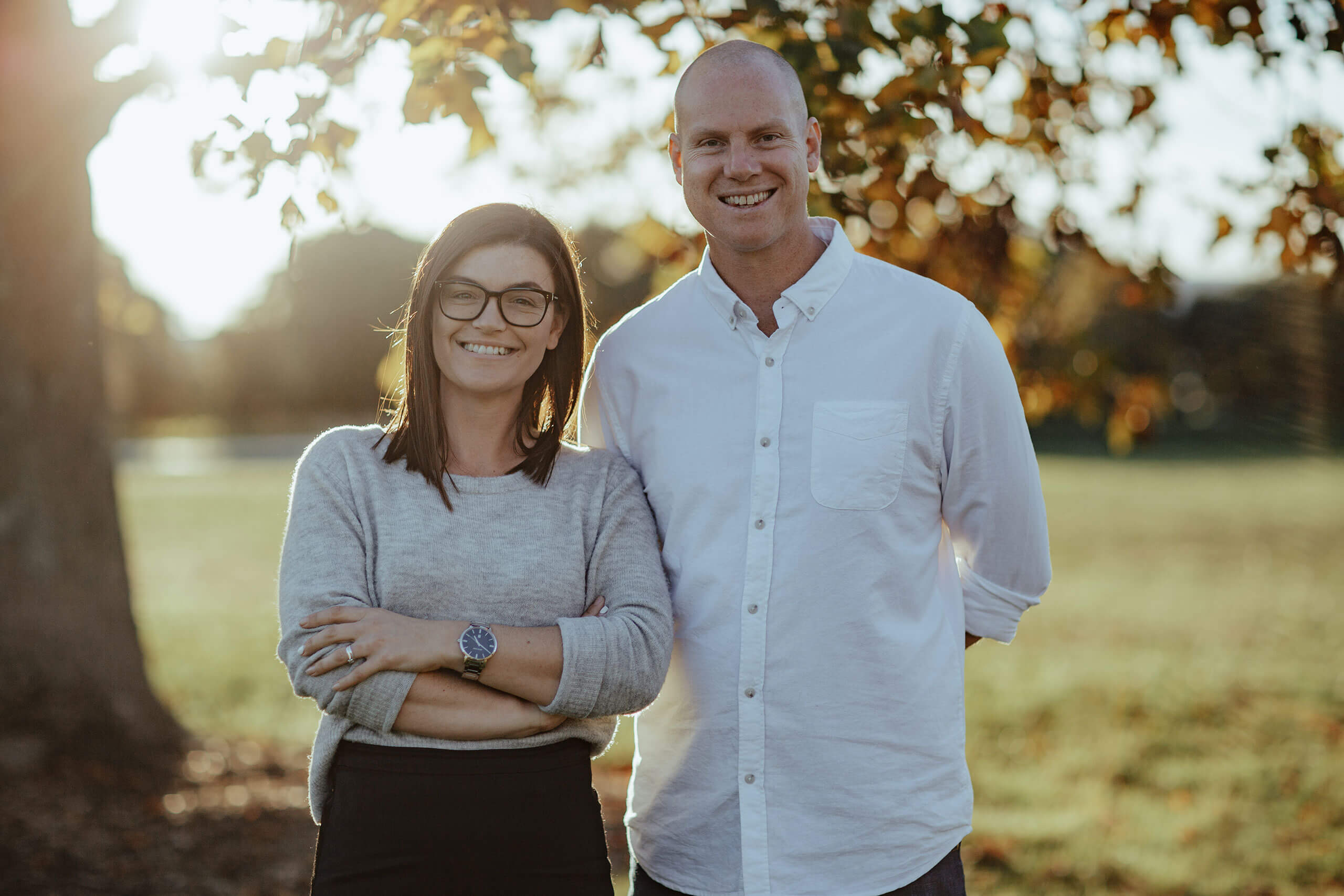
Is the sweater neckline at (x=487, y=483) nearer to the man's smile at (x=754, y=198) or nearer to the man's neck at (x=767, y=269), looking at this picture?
the man's neck at (x=767, y=269)

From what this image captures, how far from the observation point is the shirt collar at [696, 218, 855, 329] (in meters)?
2.58

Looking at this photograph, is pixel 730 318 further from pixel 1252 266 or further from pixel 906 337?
pixel 1252 266

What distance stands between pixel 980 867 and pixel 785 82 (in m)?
4.00

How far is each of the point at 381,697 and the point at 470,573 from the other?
311 mm

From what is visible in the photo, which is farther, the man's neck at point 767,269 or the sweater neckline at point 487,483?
the man's neck at point 767,269

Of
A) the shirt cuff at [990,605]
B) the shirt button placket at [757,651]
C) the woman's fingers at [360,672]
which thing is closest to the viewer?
the woman's fingers at [360,672]

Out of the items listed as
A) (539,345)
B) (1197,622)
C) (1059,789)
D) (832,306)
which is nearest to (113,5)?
(539,345)

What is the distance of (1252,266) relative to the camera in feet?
16.6

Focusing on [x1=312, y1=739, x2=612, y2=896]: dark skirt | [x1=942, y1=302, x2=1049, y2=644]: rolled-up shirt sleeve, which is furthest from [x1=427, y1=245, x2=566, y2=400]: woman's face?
[x1=942, y1=302, x2=1049, y2=644]: rolled-up shirt sleeve

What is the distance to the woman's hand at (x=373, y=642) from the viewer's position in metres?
2.24

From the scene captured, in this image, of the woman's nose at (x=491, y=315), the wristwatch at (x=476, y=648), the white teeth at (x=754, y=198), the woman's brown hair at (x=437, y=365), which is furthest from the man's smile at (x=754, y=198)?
the wristwatch at (x=476, y=648)

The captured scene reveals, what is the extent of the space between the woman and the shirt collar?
33cm

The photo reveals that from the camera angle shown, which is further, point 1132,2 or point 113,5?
point 113,5

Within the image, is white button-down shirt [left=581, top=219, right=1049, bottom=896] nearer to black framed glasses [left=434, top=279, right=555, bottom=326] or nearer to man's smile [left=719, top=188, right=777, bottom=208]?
man's smile [left=719, top=188, right=777, bottom=208]
